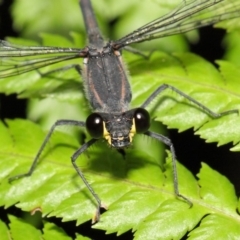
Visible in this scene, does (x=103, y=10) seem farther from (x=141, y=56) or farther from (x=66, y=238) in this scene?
(x=66, y=238)

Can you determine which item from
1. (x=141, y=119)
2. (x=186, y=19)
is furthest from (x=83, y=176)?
(x=186, y=19)

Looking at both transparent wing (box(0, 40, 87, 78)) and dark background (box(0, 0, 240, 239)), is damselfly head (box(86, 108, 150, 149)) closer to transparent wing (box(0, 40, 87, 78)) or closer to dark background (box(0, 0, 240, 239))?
transparent wing (box(0, 40, 87, 78))

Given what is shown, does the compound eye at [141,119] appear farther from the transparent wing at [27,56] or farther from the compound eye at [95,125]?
the transparent wing at [27,56]

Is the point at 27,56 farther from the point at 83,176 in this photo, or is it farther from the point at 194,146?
the point at 194,146

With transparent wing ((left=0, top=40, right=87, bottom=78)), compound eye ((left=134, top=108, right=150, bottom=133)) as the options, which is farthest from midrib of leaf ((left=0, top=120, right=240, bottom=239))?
transparent wing ((left=0, top=40, right=87, bottom=78))

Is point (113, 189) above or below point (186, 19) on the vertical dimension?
below

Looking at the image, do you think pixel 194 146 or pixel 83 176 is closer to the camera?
pixel 83 176
